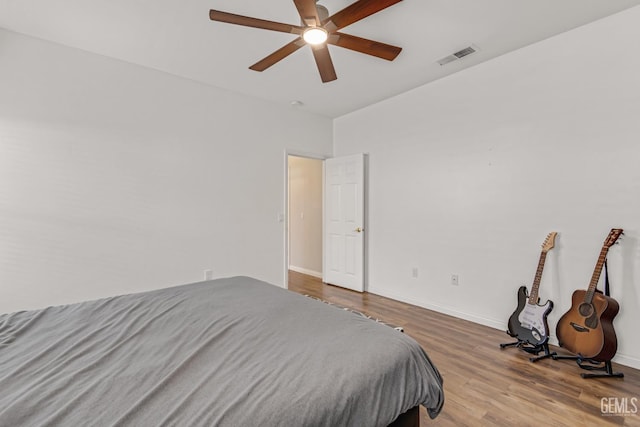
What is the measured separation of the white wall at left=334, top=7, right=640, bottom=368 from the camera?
233 centimetres

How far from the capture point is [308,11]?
1.70m

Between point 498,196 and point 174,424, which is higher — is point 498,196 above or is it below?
above

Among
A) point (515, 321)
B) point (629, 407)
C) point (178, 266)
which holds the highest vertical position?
point (178, 266)

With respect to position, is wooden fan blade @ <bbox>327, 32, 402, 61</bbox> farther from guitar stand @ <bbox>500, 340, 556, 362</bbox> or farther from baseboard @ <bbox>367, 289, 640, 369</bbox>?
baseboard @ <bbox>367, 289, 640, 369</bbox>

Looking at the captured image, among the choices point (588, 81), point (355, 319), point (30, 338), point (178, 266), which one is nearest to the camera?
point (30, 338)

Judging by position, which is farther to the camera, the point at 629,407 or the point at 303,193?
the point at 303,193

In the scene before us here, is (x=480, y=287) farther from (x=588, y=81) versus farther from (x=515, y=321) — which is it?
(x=588, y=81)

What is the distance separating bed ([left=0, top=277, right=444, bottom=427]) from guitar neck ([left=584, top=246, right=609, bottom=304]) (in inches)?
68.8

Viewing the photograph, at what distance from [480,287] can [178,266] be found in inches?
129

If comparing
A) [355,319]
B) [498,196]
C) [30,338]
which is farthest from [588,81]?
[30,338]

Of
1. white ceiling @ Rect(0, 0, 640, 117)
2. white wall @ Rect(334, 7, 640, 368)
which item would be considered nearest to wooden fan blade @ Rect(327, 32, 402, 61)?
white ceiling @ Rect(0, 0, 640, 117)

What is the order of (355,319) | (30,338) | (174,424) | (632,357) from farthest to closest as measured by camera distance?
(632,357) < (355,319) < (30,338) < (174,424)

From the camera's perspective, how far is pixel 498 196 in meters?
3.00

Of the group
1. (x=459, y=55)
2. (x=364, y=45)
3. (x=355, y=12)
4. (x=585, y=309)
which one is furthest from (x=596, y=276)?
(x=355, y=12)
